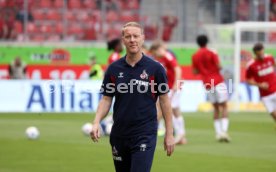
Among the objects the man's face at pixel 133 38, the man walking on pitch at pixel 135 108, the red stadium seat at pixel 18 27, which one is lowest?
the red stadium seat at pixel 18 27

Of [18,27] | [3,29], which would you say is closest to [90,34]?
[18,27]

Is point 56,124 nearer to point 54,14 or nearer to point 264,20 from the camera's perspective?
point 54,14

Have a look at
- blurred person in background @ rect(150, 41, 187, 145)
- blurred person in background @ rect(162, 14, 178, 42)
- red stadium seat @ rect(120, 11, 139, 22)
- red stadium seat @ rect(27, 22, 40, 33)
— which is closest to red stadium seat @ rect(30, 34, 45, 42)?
red stadium seat @ rect(27, 22, 40, 33)

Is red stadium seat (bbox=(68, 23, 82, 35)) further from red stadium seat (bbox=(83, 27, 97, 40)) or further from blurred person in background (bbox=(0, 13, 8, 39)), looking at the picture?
→ blurred person in background (bbox=(0, 13, 8, 39))

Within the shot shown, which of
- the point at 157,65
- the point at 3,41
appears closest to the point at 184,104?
the point at 3,41

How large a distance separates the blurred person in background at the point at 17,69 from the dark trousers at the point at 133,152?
24.5 m

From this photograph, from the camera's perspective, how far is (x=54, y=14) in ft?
115

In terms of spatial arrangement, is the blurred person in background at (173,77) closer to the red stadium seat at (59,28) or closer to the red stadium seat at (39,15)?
the red stadium seat at (59,28)

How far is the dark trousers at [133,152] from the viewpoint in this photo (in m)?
8.16

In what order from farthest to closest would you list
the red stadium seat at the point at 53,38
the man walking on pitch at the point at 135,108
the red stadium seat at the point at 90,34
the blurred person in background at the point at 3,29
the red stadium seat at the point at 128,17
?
the red stadium seat at the point at 128,17 → the red stadium seat at the point at 90,34 → the red stadium seat at the point at 53,38 → the blurred person in background at the point at 3,29 → the man walking on pitch at the point at 135,108

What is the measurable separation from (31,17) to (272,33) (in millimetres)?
11711

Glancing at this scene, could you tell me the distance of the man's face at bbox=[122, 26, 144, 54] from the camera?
811cm

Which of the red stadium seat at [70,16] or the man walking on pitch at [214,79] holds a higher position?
the red stadium seat at [70,16]

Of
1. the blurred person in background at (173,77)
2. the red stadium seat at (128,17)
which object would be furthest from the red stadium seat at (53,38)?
the blurred person in background at (173,77)
